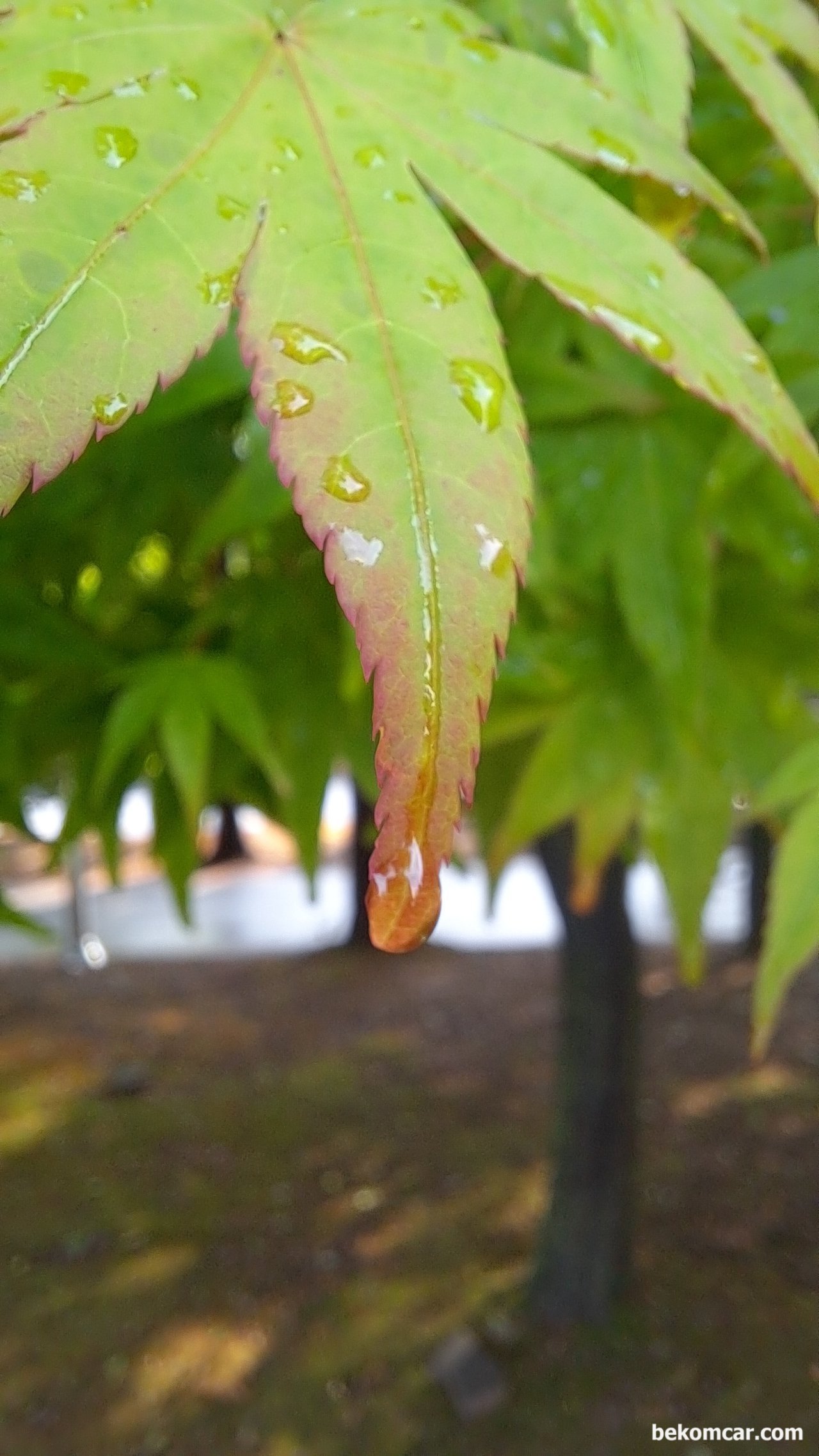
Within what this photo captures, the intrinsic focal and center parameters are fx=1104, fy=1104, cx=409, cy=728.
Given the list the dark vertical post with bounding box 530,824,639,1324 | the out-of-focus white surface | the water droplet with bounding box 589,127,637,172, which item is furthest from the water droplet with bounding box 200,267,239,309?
the out-of-focus white surface

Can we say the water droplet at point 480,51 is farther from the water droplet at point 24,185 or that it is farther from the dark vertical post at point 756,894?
the dark vertical post at point 756,894

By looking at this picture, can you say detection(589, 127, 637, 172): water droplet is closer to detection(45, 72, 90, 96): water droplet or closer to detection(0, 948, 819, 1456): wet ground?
detection(45, 72, 90, 96): water droplet

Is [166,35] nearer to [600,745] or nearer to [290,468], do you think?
[290,468]

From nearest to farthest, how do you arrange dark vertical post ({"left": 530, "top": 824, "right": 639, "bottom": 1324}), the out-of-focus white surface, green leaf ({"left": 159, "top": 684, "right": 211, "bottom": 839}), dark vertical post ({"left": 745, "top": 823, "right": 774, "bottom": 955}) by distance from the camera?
1. green leaf ({"left": 159, "top": 684, "right": 211, "bottom": 839})
2. dark vertical post ({"left": 530, "top": 824, "right": 639, "bottom": 1324})
3. dark vertical post ({"left": 745, "top": 823, "right": 774, "bottom": 955})
4. the out-of-focus white surface

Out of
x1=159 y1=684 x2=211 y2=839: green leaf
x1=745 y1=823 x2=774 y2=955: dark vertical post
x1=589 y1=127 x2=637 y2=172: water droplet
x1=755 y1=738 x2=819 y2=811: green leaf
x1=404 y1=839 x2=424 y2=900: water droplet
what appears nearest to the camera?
x1=404 y1=839 x2=424 y2=900: water droplet

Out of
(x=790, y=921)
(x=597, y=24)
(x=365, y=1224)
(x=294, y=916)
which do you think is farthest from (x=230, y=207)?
(x=294, y=916)

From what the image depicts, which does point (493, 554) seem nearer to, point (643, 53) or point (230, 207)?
point (230, 207)

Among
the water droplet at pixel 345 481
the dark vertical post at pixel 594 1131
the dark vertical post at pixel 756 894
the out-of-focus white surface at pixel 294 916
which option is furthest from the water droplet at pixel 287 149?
the out-of-focus white surface at pixel 294 916
